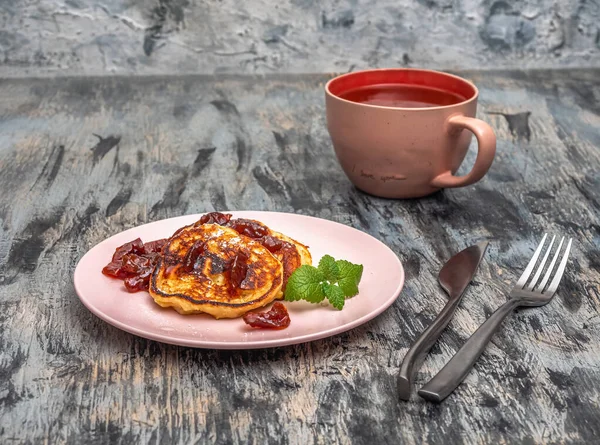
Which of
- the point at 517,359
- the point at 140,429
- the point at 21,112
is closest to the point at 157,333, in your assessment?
the point at 140,429

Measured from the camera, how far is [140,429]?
895mm

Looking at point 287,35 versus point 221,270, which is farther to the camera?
point 287,35

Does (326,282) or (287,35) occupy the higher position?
(326,282)

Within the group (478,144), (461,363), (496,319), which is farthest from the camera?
(478,144)

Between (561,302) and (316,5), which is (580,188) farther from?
(316,5)

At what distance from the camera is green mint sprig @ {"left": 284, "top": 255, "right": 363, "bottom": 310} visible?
3.51 feet

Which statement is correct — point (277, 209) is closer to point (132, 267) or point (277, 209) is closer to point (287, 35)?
point (132, 267)

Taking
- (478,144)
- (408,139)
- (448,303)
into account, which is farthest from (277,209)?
(448,303)

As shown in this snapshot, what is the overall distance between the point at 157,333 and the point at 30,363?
7.4 inches

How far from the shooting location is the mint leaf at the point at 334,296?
1071mm

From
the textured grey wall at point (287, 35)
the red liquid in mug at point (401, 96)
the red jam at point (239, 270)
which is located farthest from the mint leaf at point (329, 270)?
the textured grey wall at point (287, 35)

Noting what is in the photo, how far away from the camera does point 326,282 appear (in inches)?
42.7

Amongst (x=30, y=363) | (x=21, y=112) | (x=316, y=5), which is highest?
(x=30, y=363)

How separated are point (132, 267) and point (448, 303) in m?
0.46
